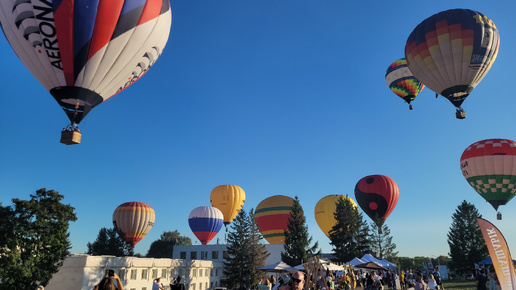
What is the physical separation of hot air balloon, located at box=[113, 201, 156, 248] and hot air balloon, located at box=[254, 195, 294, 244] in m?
18.6

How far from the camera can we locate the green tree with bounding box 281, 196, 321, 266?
173ft

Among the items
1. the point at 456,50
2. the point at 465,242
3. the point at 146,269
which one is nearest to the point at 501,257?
the point at 456,50

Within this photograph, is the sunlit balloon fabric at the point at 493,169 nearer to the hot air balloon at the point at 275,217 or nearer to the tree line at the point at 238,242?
the tree line at the point at 238,242

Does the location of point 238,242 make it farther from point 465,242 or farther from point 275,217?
point 465,242

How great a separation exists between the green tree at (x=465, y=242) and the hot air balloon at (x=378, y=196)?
57.9ft

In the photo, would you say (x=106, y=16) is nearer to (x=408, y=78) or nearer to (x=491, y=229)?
(x=491, y=229)

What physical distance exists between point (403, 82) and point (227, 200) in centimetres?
3770

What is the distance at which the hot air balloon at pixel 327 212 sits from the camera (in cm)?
6191

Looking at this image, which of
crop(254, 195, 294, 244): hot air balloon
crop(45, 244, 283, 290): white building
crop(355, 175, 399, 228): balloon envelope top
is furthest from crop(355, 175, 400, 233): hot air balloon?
crop(45, 244, 283, 290): white building

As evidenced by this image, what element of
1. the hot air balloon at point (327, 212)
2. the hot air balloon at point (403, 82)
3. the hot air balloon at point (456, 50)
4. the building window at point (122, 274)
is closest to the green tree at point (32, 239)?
the building window at point (122, 274)

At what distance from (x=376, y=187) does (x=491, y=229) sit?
4187 cm

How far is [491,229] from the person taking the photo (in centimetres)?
1075

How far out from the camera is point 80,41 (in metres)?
18.2

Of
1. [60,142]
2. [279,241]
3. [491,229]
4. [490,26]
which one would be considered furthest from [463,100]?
[279,241]
